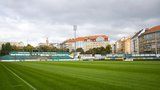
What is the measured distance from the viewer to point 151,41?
128m

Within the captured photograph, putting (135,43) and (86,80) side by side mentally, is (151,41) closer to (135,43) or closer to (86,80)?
(135,43)

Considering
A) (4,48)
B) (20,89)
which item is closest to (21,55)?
(4,48)

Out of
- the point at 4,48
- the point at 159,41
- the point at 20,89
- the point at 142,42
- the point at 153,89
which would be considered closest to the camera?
the point at 153,89

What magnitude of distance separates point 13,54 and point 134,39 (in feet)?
293

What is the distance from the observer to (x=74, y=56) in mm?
123375

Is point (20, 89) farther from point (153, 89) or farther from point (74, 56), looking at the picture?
point (74, 56)

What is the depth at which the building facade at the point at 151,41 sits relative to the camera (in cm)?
12288

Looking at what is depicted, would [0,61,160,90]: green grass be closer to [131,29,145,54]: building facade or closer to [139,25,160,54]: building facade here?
[139,25,160,54]: building facade

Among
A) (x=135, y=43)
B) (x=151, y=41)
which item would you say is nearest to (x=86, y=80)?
(x=151, y=41)

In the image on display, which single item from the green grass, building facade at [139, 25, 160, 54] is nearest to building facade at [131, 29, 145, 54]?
building facade at [139, 25, 160, 54]

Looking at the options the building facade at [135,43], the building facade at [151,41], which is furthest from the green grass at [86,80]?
the building facade at [135,43]

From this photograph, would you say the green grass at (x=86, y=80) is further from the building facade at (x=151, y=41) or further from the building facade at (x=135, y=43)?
the building facade at (x=135, y=43)

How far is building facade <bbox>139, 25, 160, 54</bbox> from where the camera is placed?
403ft

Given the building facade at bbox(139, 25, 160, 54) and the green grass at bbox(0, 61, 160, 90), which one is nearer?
the green grass at bbox(0, 61, 160, 90)
